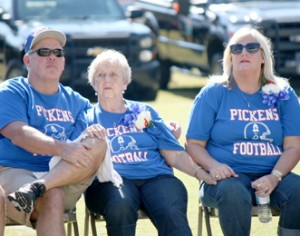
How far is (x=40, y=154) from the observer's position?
21.5 feet

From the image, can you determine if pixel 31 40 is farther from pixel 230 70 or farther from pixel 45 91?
pixel 230 70

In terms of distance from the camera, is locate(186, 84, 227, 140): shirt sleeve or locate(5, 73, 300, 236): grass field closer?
locate(186, 84, 227, 140): shirt sleeve

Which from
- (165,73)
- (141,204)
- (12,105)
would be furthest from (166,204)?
(165,73)

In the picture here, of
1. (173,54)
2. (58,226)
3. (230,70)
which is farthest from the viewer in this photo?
(173,54)

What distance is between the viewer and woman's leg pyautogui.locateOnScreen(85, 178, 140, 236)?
20.8ft

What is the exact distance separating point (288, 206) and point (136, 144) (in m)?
1.01

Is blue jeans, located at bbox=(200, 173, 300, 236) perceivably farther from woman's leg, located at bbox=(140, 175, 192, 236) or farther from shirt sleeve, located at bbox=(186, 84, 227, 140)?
shirt sleeve, located at bbox=(186, 84, 227, 140)

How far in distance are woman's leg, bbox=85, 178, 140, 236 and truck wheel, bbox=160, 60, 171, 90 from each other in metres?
11.2

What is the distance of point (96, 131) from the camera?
6.43 meters

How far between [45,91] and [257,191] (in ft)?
4.73

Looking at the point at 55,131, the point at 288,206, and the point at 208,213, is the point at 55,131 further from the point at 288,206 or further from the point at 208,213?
the point at 288,206

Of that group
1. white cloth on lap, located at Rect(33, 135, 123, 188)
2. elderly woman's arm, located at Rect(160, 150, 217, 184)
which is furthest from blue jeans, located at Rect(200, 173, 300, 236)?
white cloth on lap, located at Rect(33, 135, 123, 188)

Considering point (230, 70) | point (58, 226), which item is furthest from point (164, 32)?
point (58, 226)

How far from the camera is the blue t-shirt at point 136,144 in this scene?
6.79m
